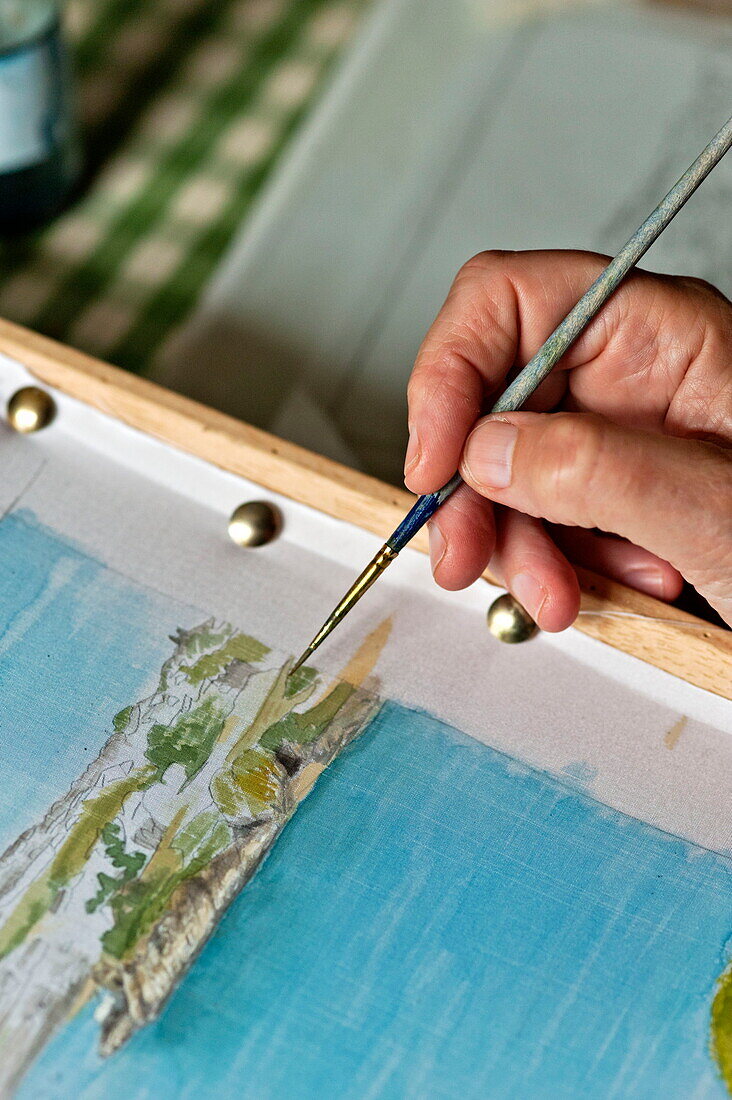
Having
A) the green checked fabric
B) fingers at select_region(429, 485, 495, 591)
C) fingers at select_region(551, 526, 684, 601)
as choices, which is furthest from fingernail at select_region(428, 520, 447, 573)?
the green checked fabric

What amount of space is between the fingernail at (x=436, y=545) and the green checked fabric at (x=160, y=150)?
0.32 meters

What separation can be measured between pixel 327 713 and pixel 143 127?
62 centimetres

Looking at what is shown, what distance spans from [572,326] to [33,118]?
0.42 m

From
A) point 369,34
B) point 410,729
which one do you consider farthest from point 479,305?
point 369,34

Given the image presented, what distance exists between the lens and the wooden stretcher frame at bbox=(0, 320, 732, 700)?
1.48ft

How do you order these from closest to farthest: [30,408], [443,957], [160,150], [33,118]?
[443,957] < [30,408] < [33,118] < [160,150]

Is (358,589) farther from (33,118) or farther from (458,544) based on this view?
(33,118)

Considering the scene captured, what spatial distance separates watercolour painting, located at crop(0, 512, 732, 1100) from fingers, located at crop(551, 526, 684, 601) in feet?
0.41

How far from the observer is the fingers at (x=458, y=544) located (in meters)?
0.47

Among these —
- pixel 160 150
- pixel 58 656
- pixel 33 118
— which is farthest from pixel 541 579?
pixel 160 150

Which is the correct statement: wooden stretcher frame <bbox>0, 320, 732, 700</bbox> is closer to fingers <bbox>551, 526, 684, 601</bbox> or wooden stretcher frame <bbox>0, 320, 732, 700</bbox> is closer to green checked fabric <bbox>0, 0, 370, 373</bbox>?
fingers <bbox>551, 526, 684, 601</bbox>

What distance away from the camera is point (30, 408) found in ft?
1.67

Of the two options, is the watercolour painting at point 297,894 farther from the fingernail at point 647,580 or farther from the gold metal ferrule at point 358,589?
the fingernail at point 647,580

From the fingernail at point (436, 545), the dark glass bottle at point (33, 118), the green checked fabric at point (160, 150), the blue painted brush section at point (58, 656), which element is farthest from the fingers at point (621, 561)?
the dark glass bottle at point (33, 118)
